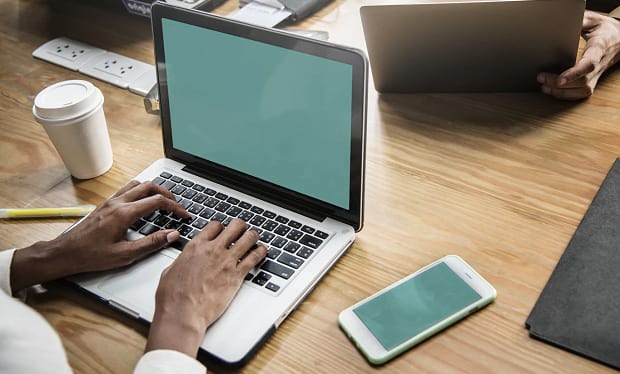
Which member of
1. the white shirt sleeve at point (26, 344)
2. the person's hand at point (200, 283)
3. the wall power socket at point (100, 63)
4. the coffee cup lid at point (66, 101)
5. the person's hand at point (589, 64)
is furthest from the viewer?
the wall power socket at point (100, 63)

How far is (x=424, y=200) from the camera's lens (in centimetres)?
92

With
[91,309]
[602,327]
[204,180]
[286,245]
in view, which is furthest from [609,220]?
[91,309]

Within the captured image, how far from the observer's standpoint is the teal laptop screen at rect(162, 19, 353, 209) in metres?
0.78

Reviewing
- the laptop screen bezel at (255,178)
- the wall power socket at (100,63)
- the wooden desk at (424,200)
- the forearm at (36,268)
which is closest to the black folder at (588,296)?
the wooden desk at (424,200)

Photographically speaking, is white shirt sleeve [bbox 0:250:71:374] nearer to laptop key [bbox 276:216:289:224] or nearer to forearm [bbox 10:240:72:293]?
forearm [bbox 10:240:72:293]

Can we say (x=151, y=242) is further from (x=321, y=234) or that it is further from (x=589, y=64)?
(x=589, y=64)

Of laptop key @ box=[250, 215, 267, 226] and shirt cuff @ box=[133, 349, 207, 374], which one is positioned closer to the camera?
shirt cuff @ box=[133, 349, 207, 374]

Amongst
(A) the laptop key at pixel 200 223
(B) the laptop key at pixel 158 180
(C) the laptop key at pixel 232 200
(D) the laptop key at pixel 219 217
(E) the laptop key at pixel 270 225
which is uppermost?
(E) the laptop key at pixel 270 225

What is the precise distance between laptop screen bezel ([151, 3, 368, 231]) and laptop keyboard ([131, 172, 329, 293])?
1.1 inches

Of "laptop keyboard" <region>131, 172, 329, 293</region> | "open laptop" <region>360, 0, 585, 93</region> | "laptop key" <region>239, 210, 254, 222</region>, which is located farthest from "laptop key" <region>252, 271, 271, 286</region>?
"open laptop" <region>360, 0, 585, 93</region>

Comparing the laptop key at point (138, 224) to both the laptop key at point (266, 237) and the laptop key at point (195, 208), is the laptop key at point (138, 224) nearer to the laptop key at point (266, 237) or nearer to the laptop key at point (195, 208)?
the laptop key at point (195, 208)

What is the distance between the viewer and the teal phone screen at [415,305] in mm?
725

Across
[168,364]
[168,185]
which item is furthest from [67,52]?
[168,364]

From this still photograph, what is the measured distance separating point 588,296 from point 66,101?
756mm
